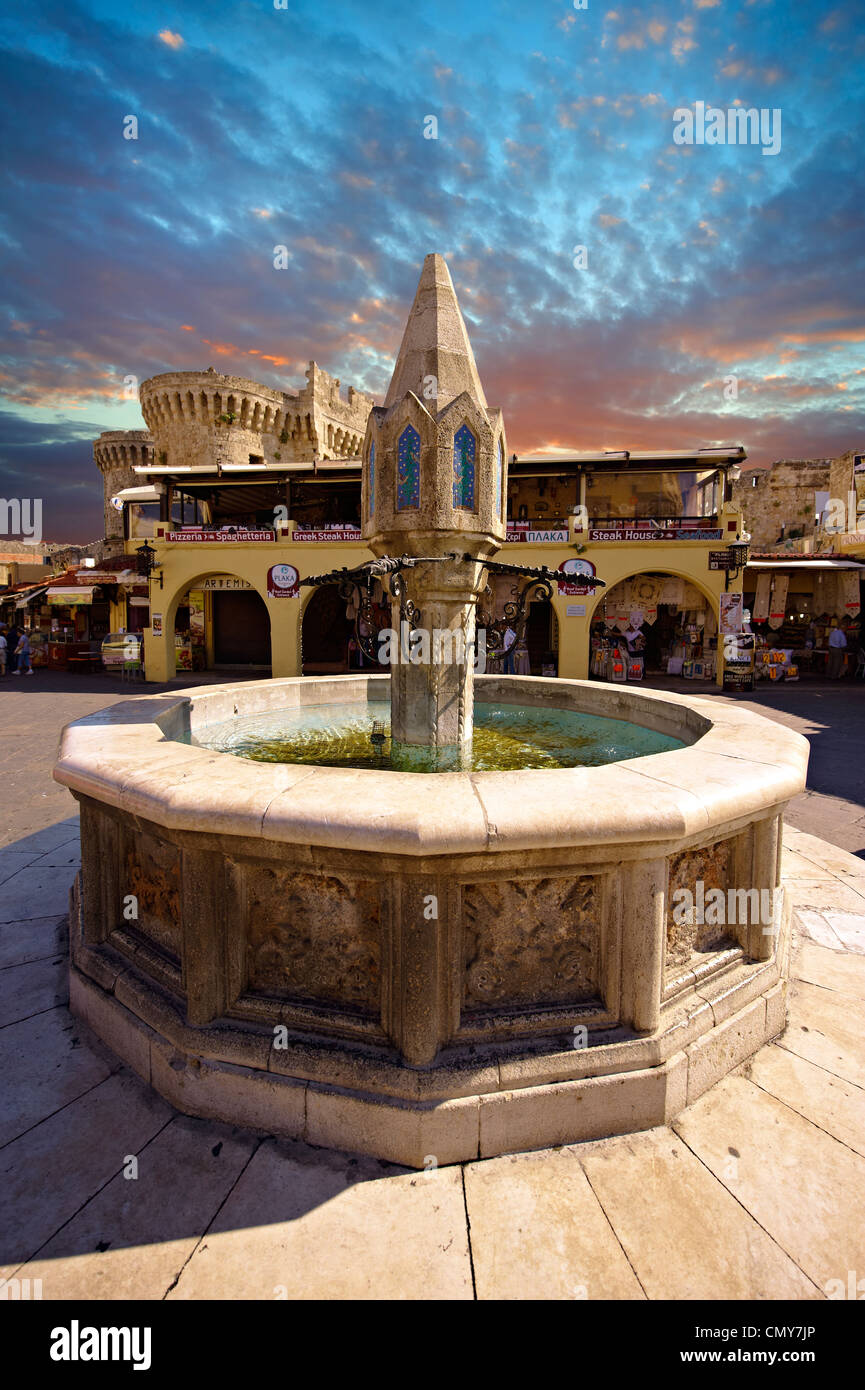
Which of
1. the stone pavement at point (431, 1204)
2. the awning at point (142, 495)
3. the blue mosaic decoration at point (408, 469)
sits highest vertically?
the awning at point (142, 495)

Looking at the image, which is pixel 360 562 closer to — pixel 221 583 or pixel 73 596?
pixel 221 583

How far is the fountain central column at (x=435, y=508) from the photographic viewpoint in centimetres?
406

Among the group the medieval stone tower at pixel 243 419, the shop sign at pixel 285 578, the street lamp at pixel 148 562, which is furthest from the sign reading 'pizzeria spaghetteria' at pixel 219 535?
the medieval stone tower at pixel 243 419

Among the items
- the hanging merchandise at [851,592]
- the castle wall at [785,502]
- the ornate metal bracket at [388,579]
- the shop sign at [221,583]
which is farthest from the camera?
the castle wall at [785,502]

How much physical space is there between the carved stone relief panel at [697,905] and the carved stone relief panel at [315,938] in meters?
1.17

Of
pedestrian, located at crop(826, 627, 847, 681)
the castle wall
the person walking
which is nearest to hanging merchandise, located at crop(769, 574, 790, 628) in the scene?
pedestrian, located at crop(826, 627, 847, 681)

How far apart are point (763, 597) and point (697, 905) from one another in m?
23.2

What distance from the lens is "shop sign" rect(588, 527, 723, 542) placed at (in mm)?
17328

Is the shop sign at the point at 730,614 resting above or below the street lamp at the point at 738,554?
below

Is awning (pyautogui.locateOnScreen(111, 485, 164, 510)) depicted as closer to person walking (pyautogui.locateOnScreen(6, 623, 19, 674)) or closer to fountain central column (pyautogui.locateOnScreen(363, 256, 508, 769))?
person walking (pyautogui.locateOnScreen(6, 623, 19, 674))

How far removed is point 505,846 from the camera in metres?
2.01
